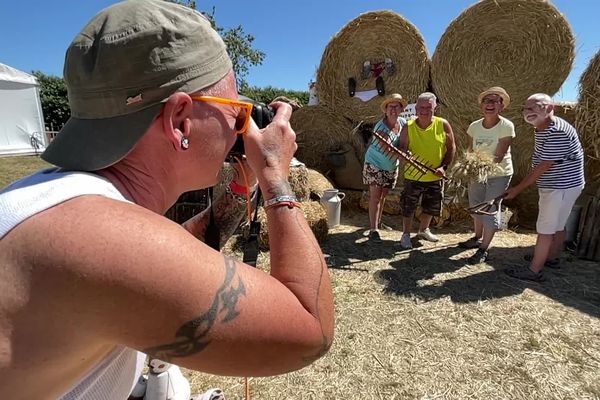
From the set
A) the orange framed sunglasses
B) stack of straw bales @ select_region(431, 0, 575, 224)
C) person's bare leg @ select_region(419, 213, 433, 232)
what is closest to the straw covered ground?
person's bare leg @ select_region(419, 213, 433, 232)

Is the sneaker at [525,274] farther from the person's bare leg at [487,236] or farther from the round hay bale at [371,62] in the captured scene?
the round hay bale at [371,62]

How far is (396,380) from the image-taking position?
224 centimetres

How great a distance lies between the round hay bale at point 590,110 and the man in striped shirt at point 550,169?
133 centimetres

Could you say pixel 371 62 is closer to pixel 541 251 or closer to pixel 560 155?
pixel 560 155

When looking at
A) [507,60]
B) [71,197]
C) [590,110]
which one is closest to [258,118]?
[71,197]

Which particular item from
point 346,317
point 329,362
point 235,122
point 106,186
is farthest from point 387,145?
point 106,186

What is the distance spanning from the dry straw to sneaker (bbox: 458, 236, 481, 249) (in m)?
1.92

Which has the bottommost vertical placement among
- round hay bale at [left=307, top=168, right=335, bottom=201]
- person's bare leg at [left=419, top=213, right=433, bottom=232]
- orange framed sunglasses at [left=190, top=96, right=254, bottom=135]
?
person's bare leg at [left=419, top=213, right=433, bottom=232]

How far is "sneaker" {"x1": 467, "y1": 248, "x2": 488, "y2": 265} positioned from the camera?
13.2ft

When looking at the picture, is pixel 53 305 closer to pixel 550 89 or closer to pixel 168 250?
pixel 168 250

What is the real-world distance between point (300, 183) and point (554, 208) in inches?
112

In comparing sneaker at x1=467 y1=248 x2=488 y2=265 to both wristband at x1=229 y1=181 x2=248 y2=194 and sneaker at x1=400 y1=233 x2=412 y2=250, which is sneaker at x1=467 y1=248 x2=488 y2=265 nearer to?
sneaker at x1=400 y1=233 x2=412 y2=250

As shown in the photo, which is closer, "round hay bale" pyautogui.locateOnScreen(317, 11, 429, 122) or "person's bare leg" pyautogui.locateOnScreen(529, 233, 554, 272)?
"person's bare leg" pyautogui.locateOnScreen(529, 233, 554, 272)

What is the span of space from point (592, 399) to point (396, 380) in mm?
1080
